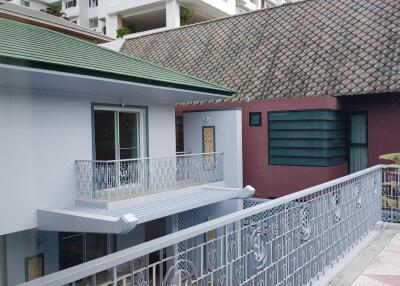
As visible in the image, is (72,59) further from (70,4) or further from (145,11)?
(145,11)

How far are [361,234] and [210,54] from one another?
1016 cm

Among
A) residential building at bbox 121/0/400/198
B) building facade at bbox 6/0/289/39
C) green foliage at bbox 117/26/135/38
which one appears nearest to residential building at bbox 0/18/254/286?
building facade at bbox 6/0/289/39

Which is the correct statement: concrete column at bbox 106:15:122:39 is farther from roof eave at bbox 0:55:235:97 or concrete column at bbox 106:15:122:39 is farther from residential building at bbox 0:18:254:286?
roof eave at bbox 0:55:235:97

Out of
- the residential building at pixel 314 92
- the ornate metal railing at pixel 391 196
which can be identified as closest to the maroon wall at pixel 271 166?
the residential building at pixel 314 92

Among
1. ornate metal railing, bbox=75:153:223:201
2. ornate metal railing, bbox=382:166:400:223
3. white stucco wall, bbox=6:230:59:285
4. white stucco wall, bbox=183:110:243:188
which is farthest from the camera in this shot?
white stucco wall, bbox=183:110:243:188

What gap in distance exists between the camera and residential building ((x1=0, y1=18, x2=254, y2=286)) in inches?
265

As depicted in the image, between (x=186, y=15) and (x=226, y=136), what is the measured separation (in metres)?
14.4

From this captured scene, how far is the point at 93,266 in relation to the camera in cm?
165

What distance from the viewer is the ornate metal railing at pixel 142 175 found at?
7914 mm

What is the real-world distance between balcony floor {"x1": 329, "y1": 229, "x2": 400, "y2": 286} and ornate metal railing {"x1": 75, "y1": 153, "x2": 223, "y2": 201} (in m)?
4.91

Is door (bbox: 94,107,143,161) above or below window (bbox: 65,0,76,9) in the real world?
below

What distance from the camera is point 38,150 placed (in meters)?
7.32

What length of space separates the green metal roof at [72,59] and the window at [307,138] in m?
2.04

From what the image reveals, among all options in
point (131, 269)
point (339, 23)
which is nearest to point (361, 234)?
point (131, 269)
